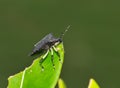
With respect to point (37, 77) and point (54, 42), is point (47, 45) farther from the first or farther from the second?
point (37, 77)

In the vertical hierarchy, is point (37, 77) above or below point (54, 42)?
below

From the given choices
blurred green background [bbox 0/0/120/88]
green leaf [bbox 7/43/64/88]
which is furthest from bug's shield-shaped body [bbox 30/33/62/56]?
blurred green background [bbox 0/0/120/88]

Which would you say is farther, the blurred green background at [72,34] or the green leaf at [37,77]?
the blurred green background at [72,34]

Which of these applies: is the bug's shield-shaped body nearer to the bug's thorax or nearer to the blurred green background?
the bug's thorax

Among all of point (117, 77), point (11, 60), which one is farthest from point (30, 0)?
point (117, 77)

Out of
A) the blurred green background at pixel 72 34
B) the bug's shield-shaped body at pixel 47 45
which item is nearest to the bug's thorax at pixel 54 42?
the bug's shield-shaped body at pixel 47 45

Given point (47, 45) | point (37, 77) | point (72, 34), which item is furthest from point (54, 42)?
point (72, 34)

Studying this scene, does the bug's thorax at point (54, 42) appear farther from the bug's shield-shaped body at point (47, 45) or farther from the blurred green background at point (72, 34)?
the blurred green background at point (72, 34)

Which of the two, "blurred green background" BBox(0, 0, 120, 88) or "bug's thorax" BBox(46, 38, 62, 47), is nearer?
"bug's thorax" BBox(46, 38, 62, 47)

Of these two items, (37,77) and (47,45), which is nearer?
(37,77)
